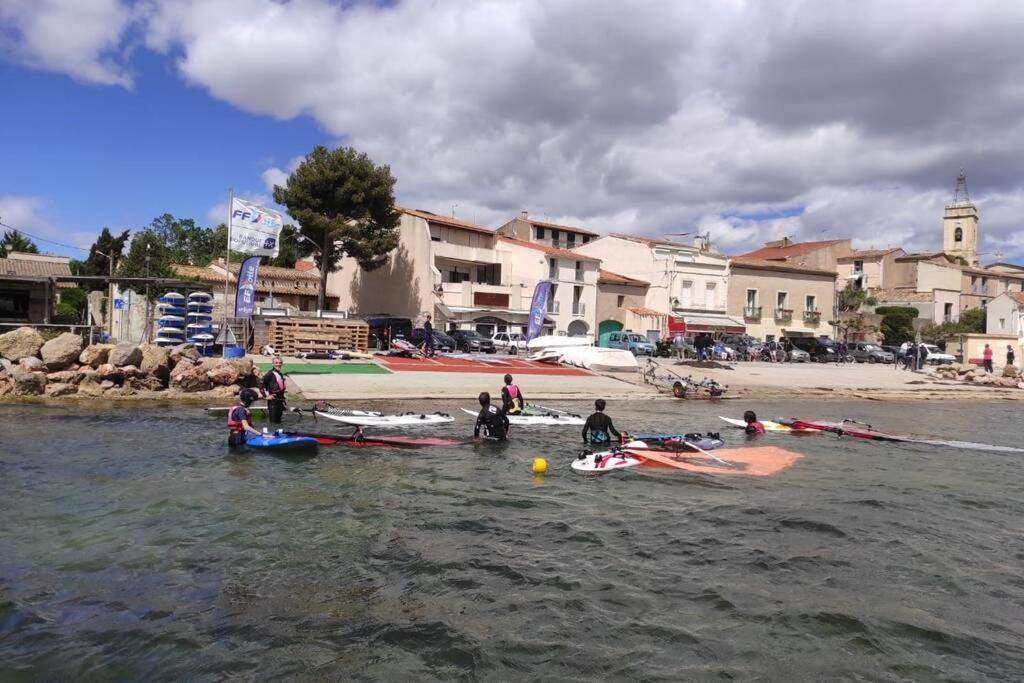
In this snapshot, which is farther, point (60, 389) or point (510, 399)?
point (60, 389)

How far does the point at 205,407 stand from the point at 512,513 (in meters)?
13.6

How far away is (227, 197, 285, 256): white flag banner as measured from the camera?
31.4 meters

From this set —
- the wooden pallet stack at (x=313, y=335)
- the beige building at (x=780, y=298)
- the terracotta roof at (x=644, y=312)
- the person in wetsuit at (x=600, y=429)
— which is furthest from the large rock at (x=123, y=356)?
the beige building at (x=780, y=298)

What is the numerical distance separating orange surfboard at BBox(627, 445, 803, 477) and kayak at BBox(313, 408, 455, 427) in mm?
6178

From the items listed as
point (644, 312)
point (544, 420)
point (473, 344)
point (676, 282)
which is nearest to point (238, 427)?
point (544, 420)

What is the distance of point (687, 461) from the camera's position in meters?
14.3

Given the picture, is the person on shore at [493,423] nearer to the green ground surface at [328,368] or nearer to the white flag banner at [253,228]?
the green ground surface at [328,368]

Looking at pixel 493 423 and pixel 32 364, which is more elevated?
pixel 32 364

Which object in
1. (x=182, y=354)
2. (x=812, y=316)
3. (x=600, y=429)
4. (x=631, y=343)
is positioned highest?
(x=812, y=316)

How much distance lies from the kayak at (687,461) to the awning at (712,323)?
3988 cm

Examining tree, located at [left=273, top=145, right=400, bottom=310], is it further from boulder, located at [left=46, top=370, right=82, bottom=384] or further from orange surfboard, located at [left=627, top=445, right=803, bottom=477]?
orange surfboard, located at [left=627, top=445, right=803, bottom=477]

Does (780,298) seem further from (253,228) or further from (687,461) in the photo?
(687,461)

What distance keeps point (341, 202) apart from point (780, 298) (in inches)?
1503

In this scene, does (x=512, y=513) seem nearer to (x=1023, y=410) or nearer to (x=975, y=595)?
(x=975, y=595)
